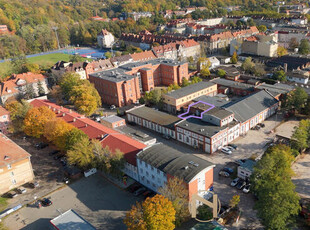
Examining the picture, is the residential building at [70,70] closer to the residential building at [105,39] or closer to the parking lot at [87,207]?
the parking lot at [87,207]

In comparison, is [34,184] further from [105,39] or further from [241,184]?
[105,39]

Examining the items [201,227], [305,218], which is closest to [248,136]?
[305,218]

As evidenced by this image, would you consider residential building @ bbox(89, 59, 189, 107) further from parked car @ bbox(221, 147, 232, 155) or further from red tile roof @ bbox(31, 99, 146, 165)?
parked car @ bbox(221, 147, 232, 155)

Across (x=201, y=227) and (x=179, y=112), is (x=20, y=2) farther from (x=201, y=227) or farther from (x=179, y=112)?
(x=201, y=227)

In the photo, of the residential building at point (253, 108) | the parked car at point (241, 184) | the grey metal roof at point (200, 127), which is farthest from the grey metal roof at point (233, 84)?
the parked car at point (241, 184)

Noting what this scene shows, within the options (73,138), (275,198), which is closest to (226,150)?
(275,198)

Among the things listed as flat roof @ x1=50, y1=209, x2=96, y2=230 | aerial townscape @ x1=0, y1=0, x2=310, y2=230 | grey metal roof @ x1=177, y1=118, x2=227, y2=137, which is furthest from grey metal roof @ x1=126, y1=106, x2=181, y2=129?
flat roof @ x1=50, y1=209, x2=96, y2=230
